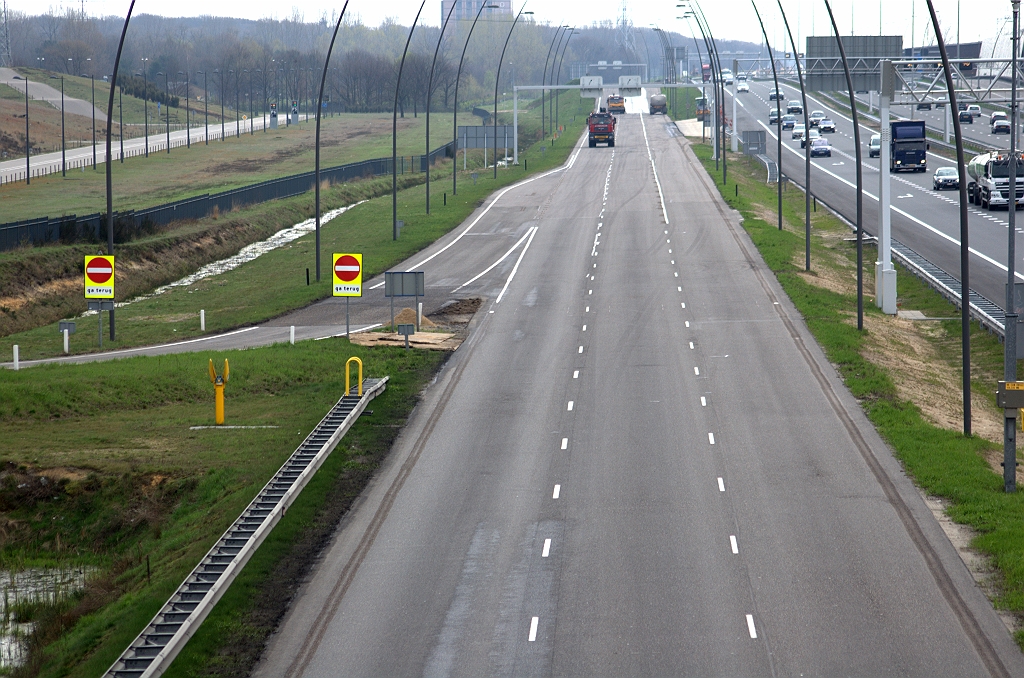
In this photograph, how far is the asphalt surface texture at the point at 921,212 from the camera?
52.2 meters

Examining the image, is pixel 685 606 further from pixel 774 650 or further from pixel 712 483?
pixel 712 483

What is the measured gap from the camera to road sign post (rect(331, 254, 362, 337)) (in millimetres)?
37531

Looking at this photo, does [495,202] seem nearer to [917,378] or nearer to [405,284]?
[405,284]

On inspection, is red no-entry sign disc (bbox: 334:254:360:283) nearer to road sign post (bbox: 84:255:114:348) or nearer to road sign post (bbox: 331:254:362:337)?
road sign post (bbox: 331:254:362:337)

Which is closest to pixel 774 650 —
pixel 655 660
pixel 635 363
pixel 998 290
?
pixel 655 660

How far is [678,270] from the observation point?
50.7m

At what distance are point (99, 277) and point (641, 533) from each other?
78.9 feet

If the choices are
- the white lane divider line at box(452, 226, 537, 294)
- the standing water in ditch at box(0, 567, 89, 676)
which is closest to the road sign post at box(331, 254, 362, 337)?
the white lane divider line at box(452, 226, 537, 294)

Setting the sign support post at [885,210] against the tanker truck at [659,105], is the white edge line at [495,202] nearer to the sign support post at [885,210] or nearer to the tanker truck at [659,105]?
the sign support post at [885,210]

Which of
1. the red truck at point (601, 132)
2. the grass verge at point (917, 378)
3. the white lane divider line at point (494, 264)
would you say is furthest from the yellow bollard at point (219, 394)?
the red truck at point (601, 132)

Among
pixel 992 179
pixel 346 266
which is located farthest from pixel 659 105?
pixel 346 266

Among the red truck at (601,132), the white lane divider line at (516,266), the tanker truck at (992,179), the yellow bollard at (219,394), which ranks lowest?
the yellow bollard at (219,394)

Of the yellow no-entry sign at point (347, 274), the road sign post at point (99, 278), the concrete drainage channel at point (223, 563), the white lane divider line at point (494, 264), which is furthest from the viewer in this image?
the white lane divider line at point (494, 264)

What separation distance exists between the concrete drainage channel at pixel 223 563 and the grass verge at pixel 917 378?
12278 millimetres
